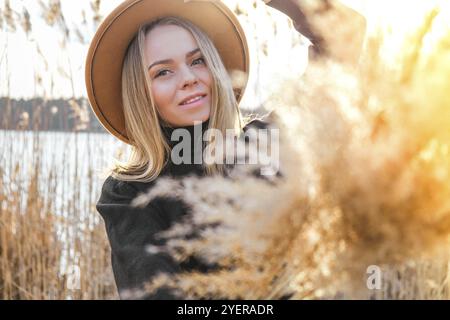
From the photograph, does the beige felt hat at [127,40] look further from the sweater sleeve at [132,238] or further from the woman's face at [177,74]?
the sweater sleeve at [132,238]

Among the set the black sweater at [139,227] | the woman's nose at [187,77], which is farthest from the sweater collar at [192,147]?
the woman's nose at [187,77]

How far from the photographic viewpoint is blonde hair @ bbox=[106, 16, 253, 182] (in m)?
1.37

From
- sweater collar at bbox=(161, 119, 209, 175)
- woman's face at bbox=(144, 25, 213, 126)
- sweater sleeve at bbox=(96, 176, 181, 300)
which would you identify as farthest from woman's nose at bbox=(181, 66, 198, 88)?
sweater sleeve at bbox=(96, 176, 181, 300)

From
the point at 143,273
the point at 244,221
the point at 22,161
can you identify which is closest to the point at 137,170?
the point at 143,273

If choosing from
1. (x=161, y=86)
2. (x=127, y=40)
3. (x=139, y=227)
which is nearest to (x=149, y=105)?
(x=161, y=86)

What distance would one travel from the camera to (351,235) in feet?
1.21

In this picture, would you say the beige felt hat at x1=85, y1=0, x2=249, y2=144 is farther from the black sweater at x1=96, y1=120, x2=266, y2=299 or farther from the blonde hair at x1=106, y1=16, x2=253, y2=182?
the black sweater at x1=96, y1=120, x2=266, y2=299

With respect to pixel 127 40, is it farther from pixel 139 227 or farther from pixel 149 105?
pixel 139 227

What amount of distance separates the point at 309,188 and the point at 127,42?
1186 millimetres

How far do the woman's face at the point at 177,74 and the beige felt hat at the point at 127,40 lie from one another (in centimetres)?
7

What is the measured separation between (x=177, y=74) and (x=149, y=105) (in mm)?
137

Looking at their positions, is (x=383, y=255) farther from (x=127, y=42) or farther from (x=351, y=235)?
(x=127, y=42)

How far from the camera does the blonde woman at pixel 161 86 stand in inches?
51.9

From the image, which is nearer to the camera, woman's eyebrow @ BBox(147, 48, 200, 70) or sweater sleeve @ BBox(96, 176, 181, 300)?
sweater sleeve @ BBox(96, 176, 181, 300)
